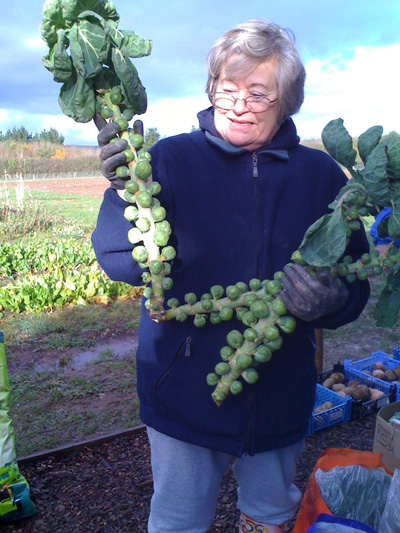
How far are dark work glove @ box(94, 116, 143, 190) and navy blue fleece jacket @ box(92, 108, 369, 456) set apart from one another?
0.13 meters

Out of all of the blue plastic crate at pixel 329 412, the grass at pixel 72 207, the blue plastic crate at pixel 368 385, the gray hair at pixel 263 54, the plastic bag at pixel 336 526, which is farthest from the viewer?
the grass at pixel 72 207

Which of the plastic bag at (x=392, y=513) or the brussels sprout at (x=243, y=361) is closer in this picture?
the brussels sprout at (x=243, y=361)

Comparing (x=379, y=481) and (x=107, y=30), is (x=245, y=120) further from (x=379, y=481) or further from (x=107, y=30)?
(x=379, y=481)

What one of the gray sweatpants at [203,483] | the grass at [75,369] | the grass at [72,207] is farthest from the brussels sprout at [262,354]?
the grass at [72,207]

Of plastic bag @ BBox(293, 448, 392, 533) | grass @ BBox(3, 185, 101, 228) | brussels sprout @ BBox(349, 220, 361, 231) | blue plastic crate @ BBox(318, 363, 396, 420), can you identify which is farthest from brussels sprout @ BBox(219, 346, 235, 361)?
grass @ BBox(3, 185, 101, 228)

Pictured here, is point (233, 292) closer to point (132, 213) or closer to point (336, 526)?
point (132, 213)

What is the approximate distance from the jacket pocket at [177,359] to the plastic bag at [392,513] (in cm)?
128

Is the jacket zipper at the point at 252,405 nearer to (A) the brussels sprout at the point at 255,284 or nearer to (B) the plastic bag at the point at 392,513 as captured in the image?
(A) the brussels sprout at the point at 255,284

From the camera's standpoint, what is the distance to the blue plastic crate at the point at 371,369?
4.20 meters

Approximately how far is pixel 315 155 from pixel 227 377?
1.01 m

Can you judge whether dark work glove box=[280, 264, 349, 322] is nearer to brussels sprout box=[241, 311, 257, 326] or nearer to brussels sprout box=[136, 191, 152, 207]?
brussels sprout box=[241, 311, 257, 326]

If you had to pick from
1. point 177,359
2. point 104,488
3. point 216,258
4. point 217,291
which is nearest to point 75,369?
point 104,488

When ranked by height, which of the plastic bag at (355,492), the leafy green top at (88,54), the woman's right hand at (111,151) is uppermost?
the leafy green top at (88,54)

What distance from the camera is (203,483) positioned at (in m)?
1.95
